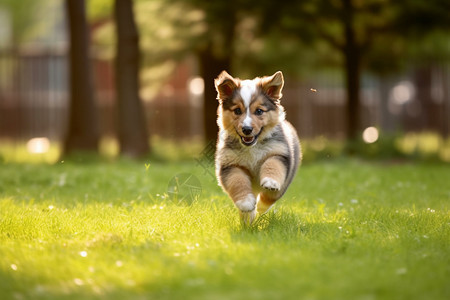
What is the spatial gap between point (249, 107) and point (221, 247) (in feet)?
4.95

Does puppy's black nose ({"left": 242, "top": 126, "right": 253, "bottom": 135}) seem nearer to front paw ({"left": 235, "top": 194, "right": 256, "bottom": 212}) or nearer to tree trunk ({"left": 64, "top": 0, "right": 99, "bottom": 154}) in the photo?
front paw ({"left": 235, "top": 194, "right": 256, "bottom": 212})

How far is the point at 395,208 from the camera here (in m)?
7.28

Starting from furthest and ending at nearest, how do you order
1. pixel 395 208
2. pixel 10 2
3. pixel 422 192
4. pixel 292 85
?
pixel 10 2
pixel 292 85
pixel 422 192
pixel 395 208

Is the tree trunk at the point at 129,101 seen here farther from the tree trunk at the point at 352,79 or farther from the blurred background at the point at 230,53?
the tree trunk at the point at 352,79

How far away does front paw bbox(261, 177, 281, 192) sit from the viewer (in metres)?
5.54

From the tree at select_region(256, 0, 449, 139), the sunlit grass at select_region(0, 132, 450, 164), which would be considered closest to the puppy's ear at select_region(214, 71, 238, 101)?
the sunlit grass at select_region(0, 132, 450, 164)

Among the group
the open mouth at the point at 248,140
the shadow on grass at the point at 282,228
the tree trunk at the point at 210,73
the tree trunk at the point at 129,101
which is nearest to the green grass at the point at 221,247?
the shadow on grass at the point at 282,228

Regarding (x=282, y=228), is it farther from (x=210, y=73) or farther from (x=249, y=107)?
(x=210, y=73)

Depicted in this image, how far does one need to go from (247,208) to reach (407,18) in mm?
9324

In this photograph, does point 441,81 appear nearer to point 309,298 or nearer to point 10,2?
point 309,298

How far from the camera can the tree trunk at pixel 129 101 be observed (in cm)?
1365

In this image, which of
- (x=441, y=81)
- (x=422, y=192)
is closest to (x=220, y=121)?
(x=422, y=192)

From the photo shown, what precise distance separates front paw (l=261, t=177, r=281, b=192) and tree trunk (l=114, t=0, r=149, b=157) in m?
8.39

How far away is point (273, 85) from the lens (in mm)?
6273
